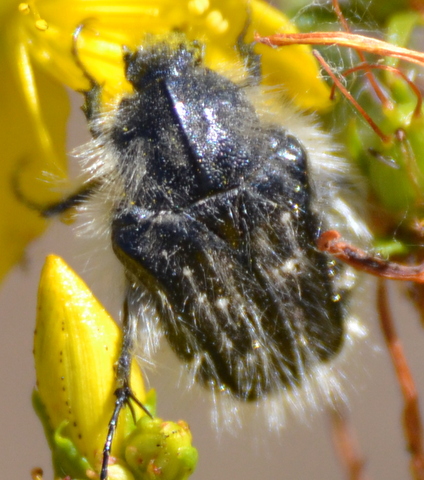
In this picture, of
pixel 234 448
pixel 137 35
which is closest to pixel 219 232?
pixel 137 35

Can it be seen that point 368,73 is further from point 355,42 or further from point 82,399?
point 82,399

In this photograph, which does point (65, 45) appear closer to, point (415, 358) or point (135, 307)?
point (135, 307)

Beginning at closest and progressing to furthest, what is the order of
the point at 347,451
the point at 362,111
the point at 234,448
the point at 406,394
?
the point at 362,111, the point at 406,394, the point at 347,451, the point at 234,448

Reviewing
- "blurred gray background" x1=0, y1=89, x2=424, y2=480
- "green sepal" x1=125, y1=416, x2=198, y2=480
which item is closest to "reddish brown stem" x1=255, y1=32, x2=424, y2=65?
"green sepal" x1=125, y1=416, x2=198, y2=480

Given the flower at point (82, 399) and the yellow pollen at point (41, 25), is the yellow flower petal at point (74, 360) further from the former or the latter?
the yellow pollen at point (41, 25)

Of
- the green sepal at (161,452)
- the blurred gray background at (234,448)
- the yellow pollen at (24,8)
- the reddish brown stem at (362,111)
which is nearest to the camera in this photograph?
the green sepal at (161,452)

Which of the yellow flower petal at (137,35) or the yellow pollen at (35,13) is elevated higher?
the yellow pollen at (35,13)

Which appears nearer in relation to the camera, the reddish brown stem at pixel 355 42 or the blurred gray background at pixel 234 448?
the reddish brown stem at pixel 355 42

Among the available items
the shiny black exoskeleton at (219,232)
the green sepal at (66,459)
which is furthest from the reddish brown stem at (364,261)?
the green sepal at (66,459)
